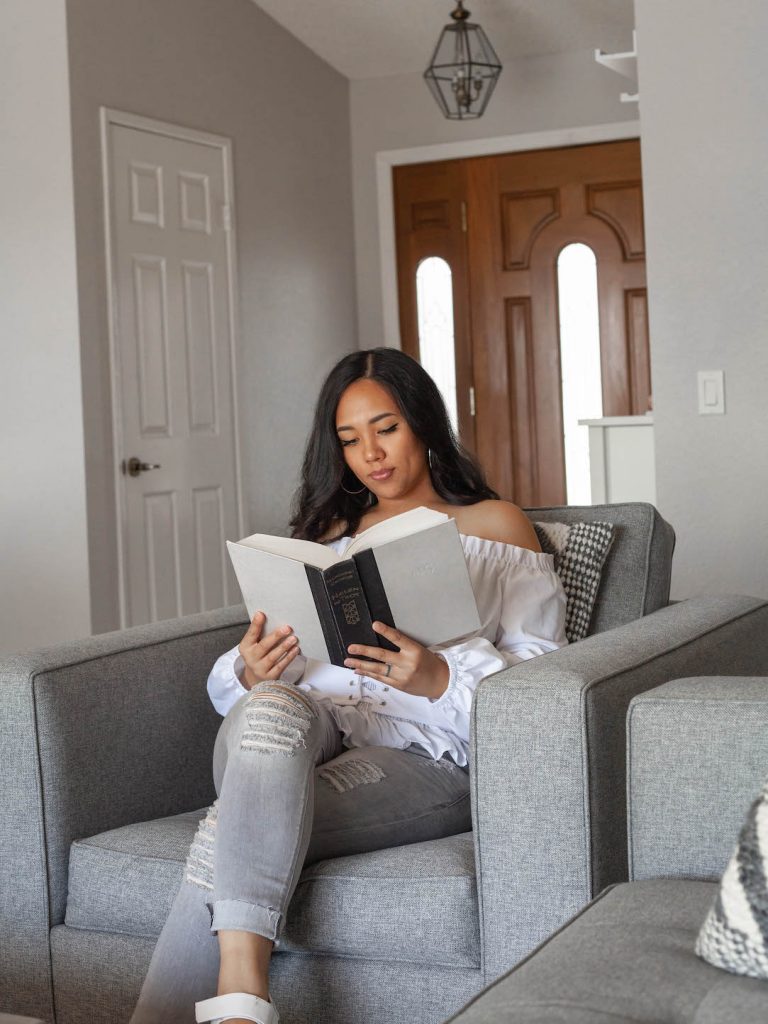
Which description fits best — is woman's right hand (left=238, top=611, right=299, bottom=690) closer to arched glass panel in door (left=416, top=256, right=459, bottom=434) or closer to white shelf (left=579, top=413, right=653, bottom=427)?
white shelf (left=579, top=413, right=653, bottom=427)

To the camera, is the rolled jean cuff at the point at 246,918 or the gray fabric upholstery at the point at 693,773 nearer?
the gray fabric upholstery at the point at 693,773

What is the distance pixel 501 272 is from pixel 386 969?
4.14m

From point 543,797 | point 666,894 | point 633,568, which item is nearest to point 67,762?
point 543,797

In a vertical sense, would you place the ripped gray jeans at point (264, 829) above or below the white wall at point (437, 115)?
below

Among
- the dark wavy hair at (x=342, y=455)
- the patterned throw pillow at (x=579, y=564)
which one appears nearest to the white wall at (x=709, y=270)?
the patterned throw pillow at (x=579, y=564)

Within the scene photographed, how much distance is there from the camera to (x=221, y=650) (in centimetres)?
217

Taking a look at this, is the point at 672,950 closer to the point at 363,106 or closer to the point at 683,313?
the point at 683,313

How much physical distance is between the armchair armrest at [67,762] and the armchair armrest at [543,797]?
0.61 meters

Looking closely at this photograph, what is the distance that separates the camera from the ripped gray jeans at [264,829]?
1.57m

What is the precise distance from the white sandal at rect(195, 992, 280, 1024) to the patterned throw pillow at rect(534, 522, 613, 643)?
0.94 metres

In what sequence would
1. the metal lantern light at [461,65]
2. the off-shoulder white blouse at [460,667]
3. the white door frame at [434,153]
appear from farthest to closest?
the white door frame at [434,153] → the metal lantern light at [461,65] → the off-shoulder white blouse at [460,667]

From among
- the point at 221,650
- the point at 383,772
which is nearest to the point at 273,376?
the point at 221,650

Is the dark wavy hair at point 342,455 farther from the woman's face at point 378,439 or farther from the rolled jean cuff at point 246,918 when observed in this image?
the rolled jean cuff at point 246,918

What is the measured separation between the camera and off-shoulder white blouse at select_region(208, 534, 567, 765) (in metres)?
1.90
